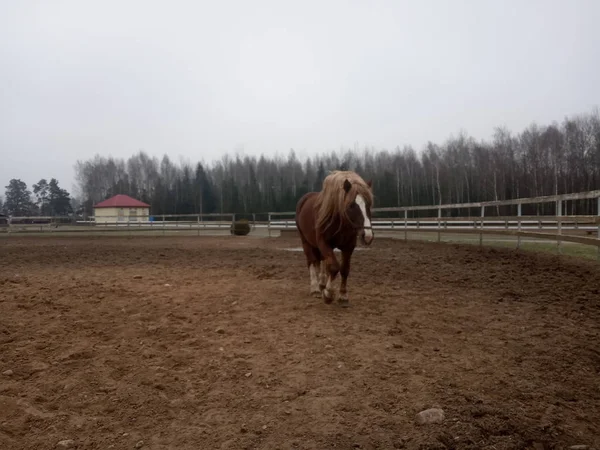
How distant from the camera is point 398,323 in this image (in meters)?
4.43

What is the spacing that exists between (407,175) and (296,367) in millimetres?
60548

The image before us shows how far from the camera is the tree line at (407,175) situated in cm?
4388

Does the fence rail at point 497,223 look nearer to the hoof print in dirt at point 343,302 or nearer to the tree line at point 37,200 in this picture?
the hoof print in dirt at point 343,302

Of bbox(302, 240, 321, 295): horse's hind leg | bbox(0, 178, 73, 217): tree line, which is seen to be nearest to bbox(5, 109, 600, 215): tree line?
bbox(0, 178, 73, 217): tree line

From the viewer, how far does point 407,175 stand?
6119 cm

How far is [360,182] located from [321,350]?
2.29 m

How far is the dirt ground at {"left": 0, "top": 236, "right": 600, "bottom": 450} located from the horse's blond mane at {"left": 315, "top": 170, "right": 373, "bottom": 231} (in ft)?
3.60

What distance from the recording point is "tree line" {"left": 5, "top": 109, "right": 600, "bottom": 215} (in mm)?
A: 43875

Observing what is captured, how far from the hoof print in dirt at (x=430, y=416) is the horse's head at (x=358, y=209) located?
2.52 metres

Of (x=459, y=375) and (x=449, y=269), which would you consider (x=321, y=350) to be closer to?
(x=459, y=375)

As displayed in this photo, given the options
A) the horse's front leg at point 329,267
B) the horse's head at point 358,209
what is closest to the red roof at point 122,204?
the horse's front leg at point 329,267

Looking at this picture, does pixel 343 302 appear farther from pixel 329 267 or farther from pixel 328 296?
pixel 329 267

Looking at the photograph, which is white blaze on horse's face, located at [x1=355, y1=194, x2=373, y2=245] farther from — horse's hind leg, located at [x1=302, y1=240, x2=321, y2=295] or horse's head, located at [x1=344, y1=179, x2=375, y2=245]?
horse's hind leg, located at [x1=302, y1=240, x2=321, y2=295]

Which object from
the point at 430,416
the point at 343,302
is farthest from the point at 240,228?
the point at 430,416
